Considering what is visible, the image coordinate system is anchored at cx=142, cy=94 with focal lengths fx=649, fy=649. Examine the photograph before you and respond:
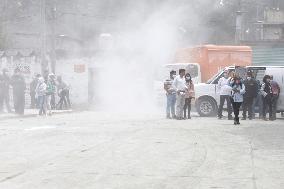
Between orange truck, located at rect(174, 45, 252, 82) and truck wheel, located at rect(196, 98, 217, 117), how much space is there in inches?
154

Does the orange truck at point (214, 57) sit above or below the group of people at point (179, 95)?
above

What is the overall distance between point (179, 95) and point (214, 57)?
6899 millimetres

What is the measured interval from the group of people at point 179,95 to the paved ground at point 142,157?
3896mm

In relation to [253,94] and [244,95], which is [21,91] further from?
[253,94]

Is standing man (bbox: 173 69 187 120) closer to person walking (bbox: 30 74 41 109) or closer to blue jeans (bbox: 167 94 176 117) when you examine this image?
blue jeans (bbox: 167 94 176 117)

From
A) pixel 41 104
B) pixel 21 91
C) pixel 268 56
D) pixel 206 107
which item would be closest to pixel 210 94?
pixel 206 107

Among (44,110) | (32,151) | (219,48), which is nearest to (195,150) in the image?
(32,151)

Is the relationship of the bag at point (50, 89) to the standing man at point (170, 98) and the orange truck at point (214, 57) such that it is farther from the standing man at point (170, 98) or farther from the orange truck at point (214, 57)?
the orange truck at point (214, 57)

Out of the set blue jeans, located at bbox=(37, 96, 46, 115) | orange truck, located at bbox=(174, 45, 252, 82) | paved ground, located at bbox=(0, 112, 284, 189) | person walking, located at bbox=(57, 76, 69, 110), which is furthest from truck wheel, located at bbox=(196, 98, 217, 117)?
person walking, located at bbox=(57, 76, 69, 110)

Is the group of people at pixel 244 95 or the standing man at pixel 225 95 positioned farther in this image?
the group of people at pixel 244 95

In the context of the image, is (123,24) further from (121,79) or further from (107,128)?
(107,128)

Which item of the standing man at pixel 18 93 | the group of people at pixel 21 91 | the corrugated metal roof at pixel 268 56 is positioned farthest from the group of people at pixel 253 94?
the corrugated metal roof at pixel 268 56

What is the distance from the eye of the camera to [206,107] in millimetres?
21641

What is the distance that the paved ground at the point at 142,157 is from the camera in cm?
799
